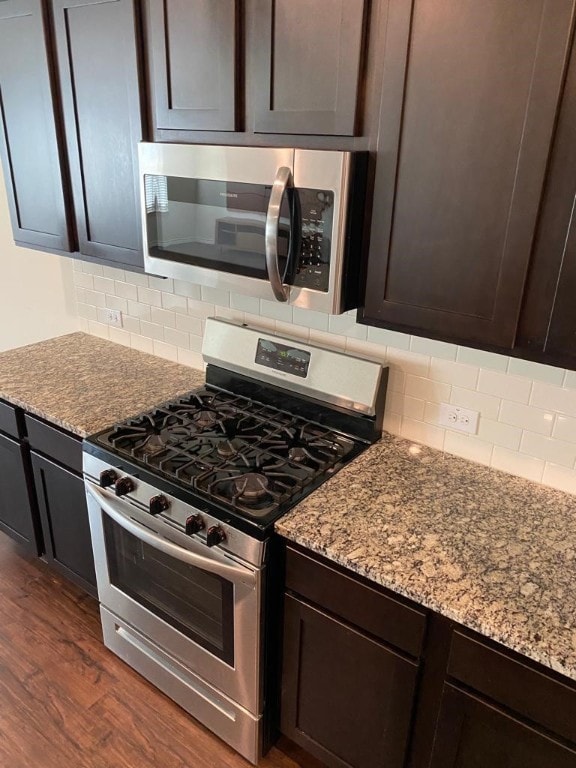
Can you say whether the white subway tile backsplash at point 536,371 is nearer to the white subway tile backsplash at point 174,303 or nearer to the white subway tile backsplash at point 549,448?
the white subway tile backsplash at point 549,448

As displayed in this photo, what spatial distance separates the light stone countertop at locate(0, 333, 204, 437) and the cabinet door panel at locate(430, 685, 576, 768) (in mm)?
1335

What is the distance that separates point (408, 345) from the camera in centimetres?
181

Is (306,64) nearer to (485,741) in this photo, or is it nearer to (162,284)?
(162,284)

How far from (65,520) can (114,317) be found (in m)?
0.96

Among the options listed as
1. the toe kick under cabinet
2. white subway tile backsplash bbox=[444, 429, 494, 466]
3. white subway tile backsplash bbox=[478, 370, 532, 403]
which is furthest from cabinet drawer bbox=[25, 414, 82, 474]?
white subway tile backsplash bbox=[478, 370, 532, 403]

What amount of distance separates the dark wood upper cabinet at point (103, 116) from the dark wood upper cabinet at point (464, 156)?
2.87 feet

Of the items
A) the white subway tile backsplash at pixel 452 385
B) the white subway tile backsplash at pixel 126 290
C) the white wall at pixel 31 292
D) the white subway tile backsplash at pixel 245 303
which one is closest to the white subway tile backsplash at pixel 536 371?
the white subway tile backsplash at pixel 452 385

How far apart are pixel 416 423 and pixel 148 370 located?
117 centimetres

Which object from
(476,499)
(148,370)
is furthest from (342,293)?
(148,370)

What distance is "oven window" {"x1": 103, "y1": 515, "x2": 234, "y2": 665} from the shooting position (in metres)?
1.67

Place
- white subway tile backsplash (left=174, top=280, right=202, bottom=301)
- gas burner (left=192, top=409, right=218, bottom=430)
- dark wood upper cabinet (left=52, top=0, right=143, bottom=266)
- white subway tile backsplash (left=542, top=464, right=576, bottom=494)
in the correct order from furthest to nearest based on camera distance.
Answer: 1. white subway tile backsplash (left=174, top=280, right=202, bottom=301)
2. gas burner (left=192, top=409, right=218, bottom=430)
3. dark wood upper cabinet (left=52, top=0, right=143, bottom=266)
4. white subway tile backsplash (left=542, top=464, right=576, bottom=494)

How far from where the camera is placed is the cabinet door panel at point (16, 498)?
227cm

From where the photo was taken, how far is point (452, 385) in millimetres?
1767

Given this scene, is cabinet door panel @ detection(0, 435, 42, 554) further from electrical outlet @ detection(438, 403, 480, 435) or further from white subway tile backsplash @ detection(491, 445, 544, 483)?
white subway tile backsplash @ detection(491, 445, 544, 483)
